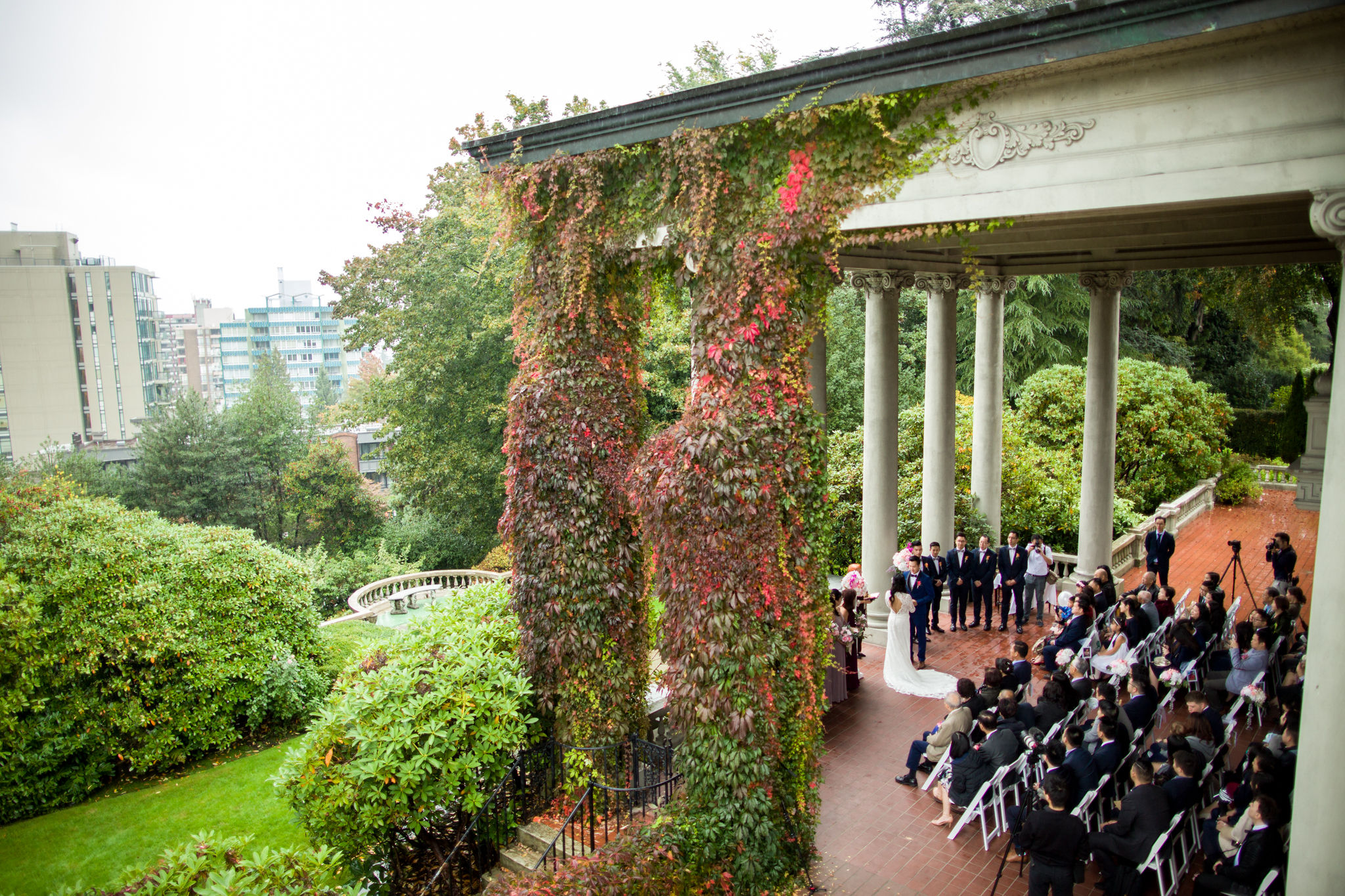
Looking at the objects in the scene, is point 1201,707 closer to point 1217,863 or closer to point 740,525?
point 1217,863

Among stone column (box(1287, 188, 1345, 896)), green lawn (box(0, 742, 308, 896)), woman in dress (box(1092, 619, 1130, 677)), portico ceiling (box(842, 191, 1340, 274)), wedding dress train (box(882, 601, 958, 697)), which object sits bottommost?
green lawn (box(0, 742, 308, 896))

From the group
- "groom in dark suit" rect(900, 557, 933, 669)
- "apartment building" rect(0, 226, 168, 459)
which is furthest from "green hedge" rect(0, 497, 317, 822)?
"apartment building" rect(0, 226, 168, 459)

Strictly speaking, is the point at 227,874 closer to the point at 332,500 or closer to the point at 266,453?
the point at 332,500

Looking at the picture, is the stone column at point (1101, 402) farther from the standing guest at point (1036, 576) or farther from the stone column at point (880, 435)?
the stone column at point (880, 435)

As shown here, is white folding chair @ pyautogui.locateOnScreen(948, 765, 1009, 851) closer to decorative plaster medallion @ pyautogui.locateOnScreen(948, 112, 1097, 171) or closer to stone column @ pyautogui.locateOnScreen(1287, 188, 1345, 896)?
stone column @ pyautogui.locateOnScreen(1287, 188, 1345, 896)

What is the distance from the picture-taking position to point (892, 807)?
895 cm

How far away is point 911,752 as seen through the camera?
9.41 metres

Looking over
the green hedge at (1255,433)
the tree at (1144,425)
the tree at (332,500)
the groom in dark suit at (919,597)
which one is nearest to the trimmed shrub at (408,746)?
the groom in dark suit at (919,597)

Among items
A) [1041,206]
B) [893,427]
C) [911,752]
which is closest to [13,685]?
[911,752]

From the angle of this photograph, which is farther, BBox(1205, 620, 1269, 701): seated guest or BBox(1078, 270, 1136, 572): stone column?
BBox(1078, 270, 1136, 572): stone column

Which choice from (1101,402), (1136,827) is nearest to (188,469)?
(1101,402)

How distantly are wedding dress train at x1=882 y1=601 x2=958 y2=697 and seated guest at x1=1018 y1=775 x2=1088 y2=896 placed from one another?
489cm

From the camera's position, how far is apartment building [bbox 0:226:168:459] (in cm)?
4834

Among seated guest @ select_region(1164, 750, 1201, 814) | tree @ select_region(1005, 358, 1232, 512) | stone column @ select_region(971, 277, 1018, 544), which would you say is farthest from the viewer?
tree @ select_region(1005, 358, 1232, 512)
